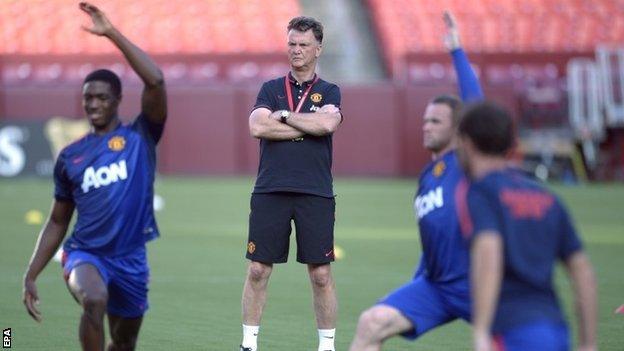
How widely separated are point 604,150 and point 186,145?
930 cm

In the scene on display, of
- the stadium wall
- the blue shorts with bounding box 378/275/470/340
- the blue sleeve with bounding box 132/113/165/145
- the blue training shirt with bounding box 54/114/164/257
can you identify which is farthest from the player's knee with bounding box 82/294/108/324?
the stadium wall

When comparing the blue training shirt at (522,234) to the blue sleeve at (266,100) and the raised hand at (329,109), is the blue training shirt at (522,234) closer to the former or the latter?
the raised hand at (329,109)

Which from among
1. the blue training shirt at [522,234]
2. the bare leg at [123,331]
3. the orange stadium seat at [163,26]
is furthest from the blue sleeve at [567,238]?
the orange stadium seat at [163,26]

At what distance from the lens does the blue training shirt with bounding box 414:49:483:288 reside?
6.77 meters

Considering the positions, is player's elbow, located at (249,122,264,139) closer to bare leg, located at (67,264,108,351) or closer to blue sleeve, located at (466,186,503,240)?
bare leg, located at (67,264,108,351)

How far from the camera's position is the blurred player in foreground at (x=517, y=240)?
5164 mm

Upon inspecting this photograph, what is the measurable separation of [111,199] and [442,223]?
2.05 m

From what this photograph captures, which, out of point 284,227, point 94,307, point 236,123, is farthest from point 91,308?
point 236,123

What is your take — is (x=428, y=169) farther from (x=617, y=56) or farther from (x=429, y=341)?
(x=617, y=56)

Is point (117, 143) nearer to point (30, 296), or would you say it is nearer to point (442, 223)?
point (30, 296)

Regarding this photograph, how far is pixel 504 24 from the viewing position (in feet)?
105

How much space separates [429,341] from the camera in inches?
385

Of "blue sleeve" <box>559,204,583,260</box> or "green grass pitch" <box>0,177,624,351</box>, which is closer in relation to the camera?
"blue sleeve" <box>559,204,583,260</box>

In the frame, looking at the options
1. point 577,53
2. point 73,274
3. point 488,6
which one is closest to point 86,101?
point 73,274
